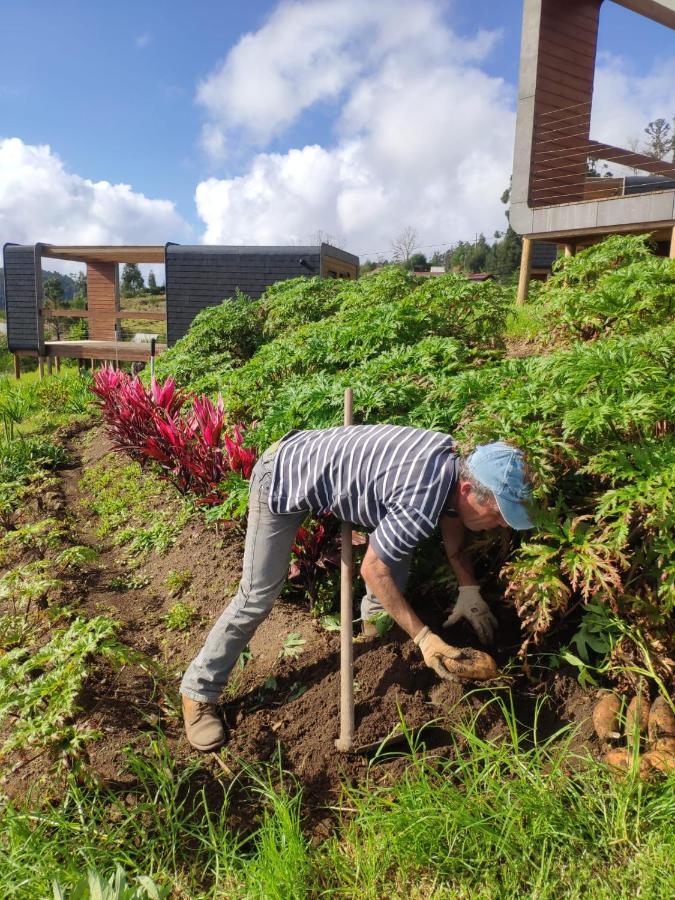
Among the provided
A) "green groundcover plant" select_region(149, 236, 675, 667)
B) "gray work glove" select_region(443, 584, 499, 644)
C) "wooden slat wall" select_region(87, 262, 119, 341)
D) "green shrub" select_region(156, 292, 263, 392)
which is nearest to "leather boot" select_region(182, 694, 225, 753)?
"gray work glove" select_region(443, 584, 499, 644)

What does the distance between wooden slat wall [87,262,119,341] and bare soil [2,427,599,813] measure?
17.3 m

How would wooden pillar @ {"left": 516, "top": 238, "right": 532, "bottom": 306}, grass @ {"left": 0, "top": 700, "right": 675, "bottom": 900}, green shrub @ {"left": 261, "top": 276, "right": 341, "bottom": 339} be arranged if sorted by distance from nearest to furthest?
1. grass @ {"left": 0, "top": 700, "right": 675, "bottom": 900}
2. green shrub @ {"left": 261, "top": 276, "right": 341, "bottom": 339}
3. wooden pillar @ {"left": 516, "top": 238, "right": 532, "bottom": 306}

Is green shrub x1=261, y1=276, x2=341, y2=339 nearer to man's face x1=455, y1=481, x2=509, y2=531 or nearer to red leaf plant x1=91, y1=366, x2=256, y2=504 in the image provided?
→ red leaf plant x1=91, y1=366, x2=256, y2=504

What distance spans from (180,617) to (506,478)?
2.29 m

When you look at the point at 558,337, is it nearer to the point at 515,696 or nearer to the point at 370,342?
the point at 370,342

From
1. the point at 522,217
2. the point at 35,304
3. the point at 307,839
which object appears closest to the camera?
the point at 307,839

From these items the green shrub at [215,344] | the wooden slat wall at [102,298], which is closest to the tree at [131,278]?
the wooden slat wall at [102,298]

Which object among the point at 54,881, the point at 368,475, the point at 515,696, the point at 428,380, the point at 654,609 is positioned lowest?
the point at 54,881

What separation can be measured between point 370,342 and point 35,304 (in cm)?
1609

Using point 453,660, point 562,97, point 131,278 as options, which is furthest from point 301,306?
point 131,278

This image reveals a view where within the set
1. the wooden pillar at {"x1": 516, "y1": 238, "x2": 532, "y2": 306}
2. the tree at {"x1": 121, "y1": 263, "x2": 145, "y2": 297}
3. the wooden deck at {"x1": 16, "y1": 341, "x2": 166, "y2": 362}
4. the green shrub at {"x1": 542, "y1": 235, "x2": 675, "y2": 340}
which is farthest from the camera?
the tree at {"x1": 121, "y1": 263, "x2": 145, "y2": 297}

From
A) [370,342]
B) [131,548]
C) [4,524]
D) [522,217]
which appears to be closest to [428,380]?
[370,342]

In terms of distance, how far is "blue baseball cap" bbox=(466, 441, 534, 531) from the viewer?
207cm

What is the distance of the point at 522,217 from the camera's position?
9047 millimetres
